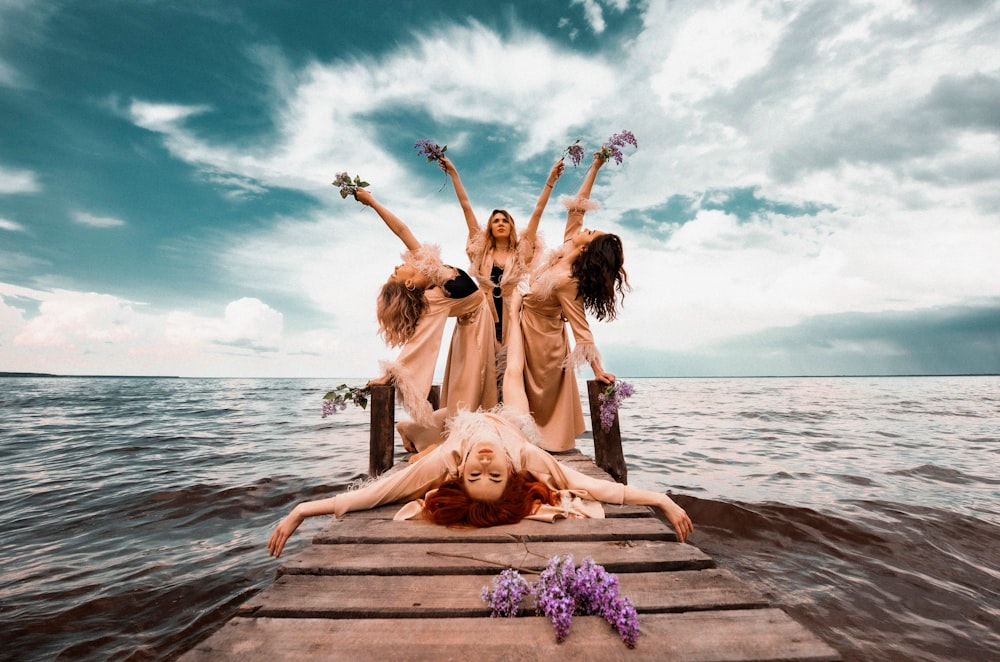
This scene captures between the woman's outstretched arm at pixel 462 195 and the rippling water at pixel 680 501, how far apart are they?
4.05 meters

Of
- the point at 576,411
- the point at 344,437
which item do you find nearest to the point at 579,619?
the point at 576,411

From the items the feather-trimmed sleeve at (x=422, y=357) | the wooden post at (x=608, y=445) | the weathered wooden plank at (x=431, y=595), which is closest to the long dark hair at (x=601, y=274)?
the wooden post at (x=608, y=445)

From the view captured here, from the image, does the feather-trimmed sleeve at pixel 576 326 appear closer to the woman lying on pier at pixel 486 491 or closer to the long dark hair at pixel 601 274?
the long dark hair at pixel 601 274

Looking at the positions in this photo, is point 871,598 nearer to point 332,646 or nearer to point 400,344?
point 332,646

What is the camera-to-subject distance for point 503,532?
2650 mm

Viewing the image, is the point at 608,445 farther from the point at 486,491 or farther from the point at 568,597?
the point at 568,597

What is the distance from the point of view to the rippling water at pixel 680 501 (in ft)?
10.00

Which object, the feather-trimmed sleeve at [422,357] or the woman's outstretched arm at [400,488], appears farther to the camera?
the feather-trimmed sleeve at [422,357]

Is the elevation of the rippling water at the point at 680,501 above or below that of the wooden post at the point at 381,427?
below

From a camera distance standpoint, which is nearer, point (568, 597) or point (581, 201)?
point (568, 597)

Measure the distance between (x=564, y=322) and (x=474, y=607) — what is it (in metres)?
4.03

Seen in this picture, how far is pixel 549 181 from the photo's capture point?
596 cm

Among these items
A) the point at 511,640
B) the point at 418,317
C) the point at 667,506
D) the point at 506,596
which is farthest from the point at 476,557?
the point at 418,317

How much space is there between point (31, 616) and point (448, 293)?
164 inches
